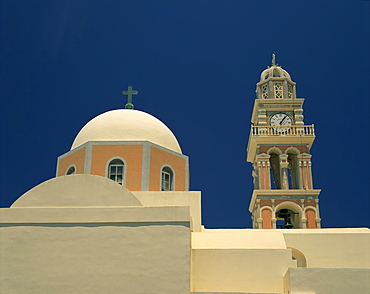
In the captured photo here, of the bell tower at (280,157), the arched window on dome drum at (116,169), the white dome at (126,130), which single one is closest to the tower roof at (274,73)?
the bell tower at (280,157)

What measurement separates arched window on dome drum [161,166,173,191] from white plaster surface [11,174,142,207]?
4460 millimetres

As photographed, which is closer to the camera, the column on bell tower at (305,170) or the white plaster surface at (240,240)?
the white plaster surface at (240,240)

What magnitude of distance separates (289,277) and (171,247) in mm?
3169

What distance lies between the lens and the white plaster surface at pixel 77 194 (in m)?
15.1

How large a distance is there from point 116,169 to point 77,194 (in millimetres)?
4164

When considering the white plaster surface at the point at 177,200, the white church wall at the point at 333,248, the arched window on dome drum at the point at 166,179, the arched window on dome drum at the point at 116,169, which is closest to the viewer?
the white church wall at the point at 333,248

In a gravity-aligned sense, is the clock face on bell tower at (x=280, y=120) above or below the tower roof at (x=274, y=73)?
below

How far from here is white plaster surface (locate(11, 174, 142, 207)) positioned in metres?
15.1

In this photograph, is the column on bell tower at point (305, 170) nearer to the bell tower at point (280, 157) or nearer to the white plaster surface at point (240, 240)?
the bell tower at point (280, 157)

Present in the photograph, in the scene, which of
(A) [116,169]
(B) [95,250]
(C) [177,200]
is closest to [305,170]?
(C) [177,200]

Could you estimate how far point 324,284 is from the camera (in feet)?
45.2

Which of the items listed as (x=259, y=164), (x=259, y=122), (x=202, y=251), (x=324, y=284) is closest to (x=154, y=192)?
(x=202, y=251)

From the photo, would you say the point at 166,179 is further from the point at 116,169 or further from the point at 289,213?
the point at 289,213

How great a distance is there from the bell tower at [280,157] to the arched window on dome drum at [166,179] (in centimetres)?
616
